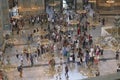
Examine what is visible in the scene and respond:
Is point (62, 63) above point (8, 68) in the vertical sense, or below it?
below

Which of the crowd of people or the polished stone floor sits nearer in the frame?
the polished stone floor

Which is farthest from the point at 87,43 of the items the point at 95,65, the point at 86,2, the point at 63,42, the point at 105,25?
the point at 86,2

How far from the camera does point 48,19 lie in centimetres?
2825

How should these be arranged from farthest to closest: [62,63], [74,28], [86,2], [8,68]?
[86,2] < [74,28] < [62,63] < [8,68]

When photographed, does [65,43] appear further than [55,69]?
Yes

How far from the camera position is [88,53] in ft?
58.4

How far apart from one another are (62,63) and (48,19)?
11231 millimetres

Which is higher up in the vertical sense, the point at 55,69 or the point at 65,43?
the point at 65,43

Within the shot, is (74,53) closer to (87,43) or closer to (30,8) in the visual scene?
(87,43)

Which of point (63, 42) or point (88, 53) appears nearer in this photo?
point (88, 53)

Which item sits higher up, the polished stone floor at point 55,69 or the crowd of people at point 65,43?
the crowd of people at point 65,43

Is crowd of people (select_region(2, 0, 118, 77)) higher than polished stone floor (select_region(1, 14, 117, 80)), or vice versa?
crowd of people (select_region(2, 0, 118, 77))

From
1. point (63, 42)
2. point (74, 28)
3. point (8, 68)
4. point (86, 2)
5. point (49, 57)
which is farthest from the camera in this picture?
point (86, 2)

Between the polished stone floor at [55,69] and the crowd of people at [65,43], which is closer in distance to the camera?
the polished stone floor at [55,69]
